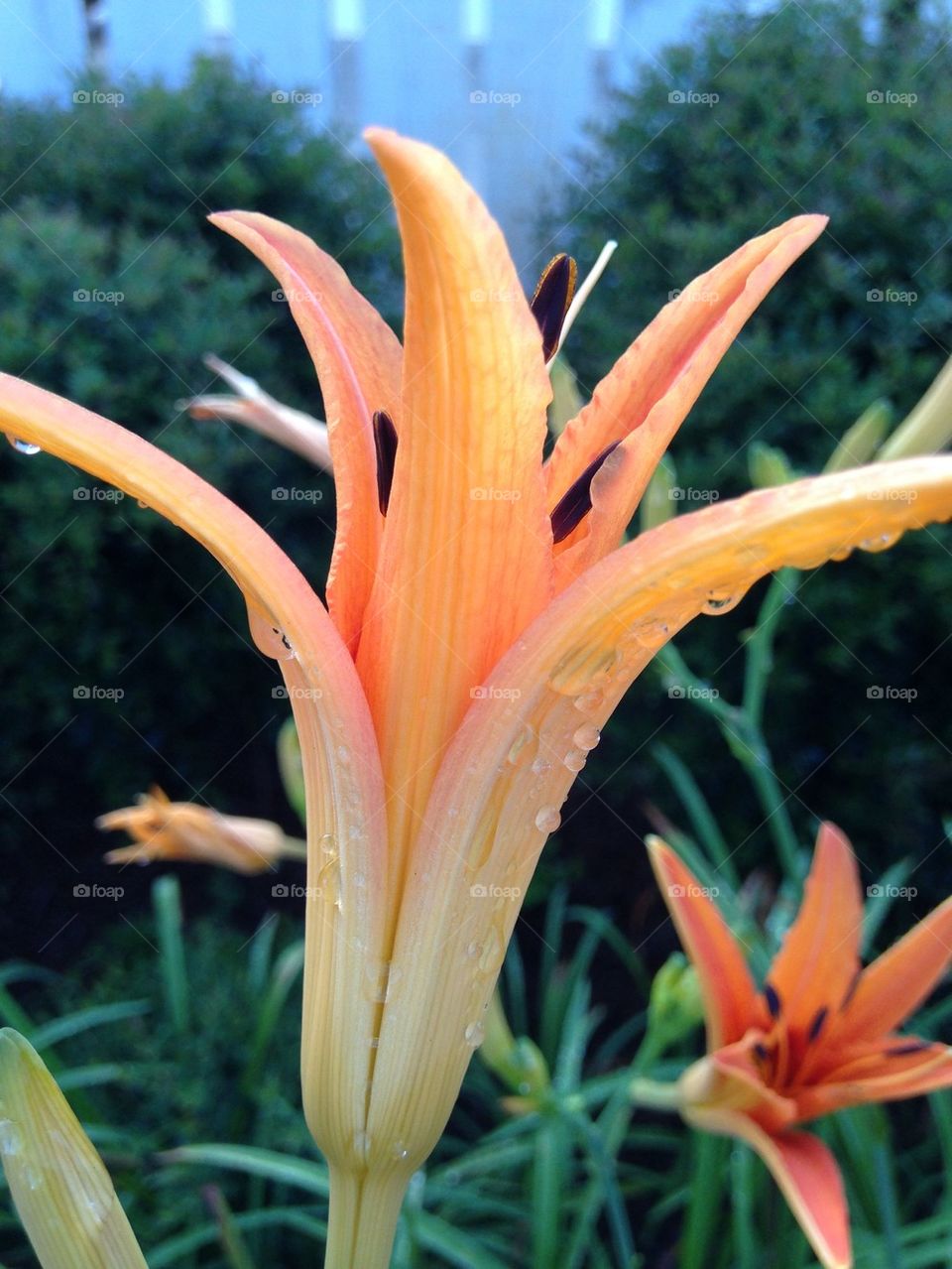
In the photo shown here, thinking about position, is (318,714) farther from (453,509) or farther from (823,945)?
(823,945)

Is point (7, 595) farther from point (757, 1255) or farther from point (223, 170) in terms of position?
point (757, 1255)

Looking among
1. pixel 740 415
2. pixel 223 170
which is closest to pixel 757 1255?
pixel 740 415

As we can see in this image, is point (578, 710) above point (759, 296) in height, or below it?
below

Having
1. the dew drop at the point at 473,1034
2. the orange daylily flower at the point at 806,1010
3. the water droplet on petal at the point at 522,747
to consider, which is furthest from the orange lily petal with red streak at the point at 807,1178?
the water droplet on petal at the point at 522,747

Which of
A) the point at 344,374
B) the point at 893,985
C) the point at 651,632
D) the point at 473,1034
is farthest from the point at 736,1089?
the point at 344,374

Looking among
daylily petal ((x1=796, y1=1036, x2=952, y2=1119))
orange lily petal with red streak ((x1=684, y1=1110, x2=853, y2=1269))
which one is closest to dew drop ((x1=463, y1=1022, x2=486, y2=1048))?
orange lily petal with red streak ((x1=684, y1=1110, x2=853, y2=1269))

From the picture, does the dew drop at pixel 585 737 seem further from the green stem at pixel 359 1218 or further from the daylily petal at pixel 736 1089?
the daylily petal at pixel 736 1089
